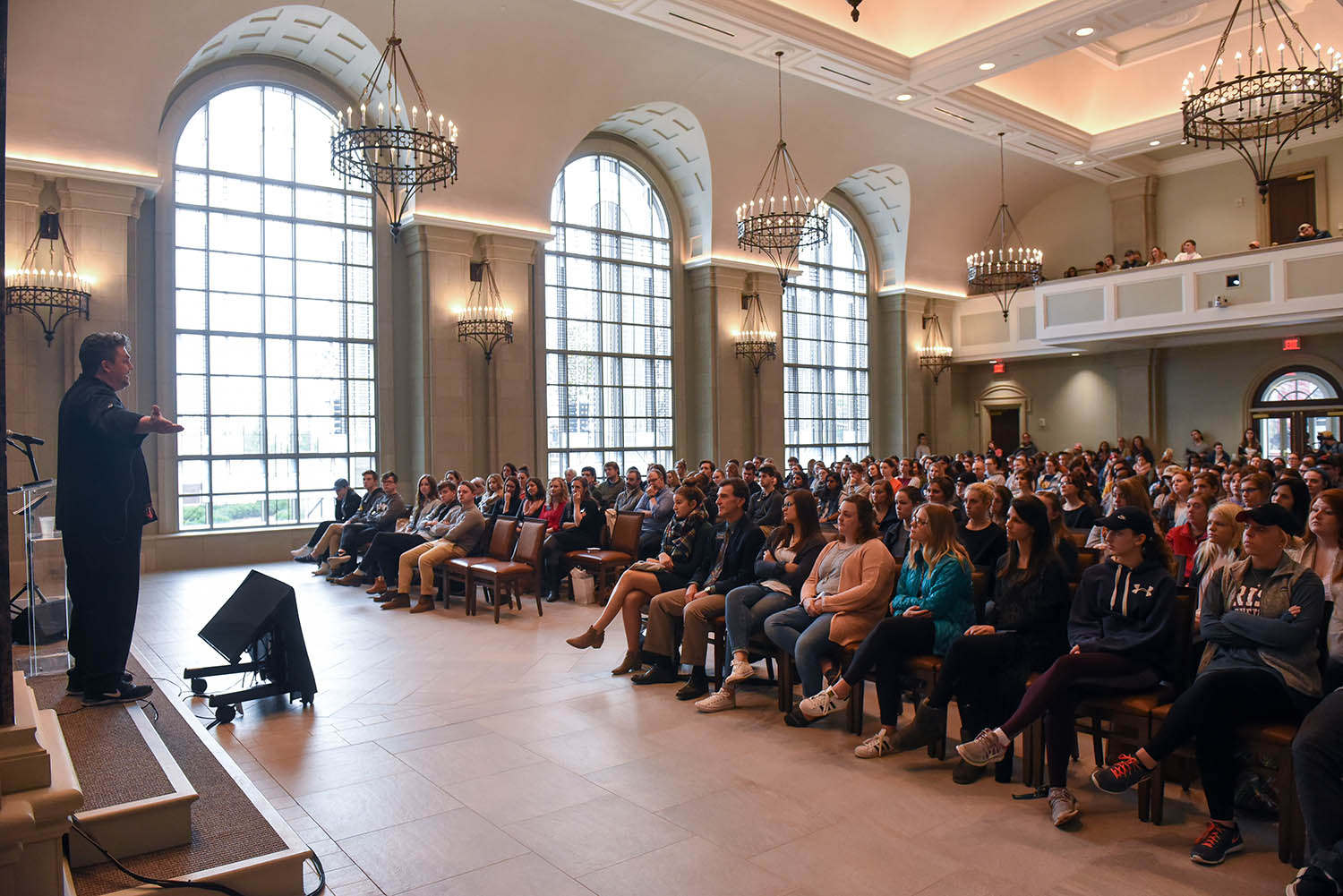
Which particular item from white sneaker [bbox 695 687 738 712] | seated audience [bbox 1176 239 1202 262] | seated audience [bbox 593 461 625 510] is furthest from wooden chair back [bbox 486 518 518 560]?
seated audience [bbox 1176 239 1202 262]

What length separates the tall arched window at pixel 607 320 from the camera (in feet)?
45.4

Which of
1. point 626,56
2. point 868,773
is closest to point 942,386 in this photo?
point 626,56

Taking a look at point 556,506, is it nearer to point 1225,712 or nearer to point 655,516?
point 655,516

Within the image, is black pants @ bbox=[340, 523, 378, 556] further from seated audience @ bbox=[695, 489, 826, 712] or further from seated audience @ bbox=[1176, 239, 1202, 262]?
seated audience @ bbox=[1176, 239, 1202, 262]

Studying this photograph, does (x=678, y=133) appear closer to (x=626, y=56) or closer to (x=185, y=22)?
(x=626, y=56)

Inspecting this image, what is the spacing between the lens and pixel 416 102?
10.9 metres

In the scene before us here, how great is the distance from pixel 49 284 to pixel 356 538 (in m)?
4.03

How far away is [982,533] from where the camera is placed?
4.86 metres

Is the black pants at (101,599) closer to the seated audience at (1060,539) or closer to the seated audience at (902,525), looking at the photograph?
the seated audience at (902,525)

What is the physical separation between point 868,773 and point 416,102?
1004cm

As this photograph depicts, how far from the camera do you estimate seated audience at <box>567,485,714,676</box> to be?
217 inches

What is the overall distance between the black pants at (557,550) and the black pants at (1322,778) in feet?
21.4

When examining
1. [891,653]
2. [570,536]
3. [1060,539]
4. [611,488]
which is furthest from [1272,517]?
[611,488]

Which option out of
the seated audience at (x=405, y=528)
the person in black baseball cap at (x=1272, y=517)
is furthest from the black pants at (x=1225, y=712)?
the seated audience at (x=405, y=528)
